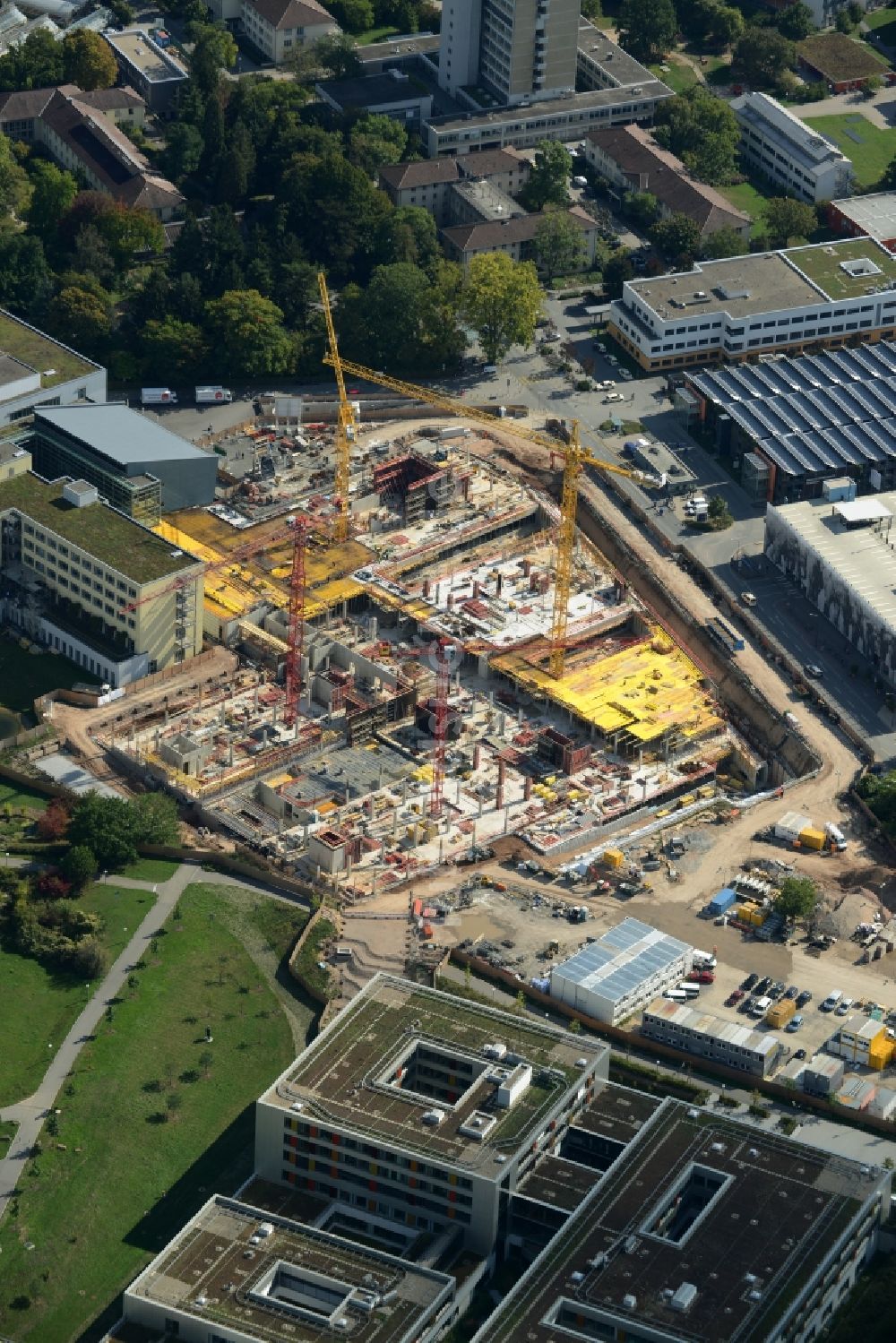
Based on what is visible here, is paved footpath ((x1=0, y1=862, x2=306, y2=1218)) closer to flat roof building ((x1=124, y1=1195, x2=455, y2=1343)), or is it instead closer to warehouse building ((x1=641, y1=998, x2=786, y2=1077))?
flat roof building ((x1=124, y1=1195, x2=455, y2=1343))

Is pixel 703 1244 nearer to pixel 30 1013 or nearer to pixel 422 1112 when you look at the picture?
pixel 422 1112

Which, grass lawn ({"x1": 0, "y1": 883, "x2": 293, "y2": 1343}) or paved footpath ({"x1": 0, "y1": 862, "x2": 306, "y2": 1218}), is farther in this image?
paved footpath ({"x1": 0, "y1": 862, "x2": 306, "y2": 1218})

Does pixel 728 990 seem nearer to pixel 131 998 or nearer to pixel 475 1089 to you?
pixel 475 1089

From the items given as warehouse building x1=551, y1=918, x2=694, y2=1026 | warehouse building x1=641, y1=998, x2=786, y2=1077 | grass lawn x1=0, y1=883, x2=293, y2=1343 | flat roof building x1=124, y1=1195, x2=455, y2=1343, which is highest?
warehouse building x1=551, y1=918, x2=694, y2=1026

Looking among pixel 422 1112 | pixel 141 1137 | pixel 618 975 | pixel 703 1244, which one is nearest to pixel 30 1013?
pixel 141 1137

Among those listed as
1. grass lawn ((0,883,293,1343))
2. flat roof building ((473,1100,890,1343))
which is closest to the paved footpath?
grass lawn ((0,883,293,1343))

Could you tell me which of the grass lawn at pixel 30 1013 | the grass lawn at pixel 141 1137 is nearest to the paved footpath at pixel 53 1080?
the grass lawn at pixel 30 1013

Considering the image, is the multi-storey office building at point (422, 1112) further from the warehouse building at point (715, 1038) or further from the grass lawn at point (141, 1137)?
the warehouse building at point (715, 1038)
